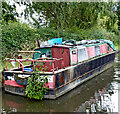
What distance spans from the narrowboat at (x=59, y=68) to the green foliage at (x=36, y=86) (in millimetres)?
128

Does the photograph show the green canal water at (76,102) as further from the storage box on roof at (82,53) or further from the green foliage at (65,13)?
the green foliage at (65,13)

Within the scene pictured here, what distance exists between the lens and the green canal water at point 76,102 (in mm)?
6332

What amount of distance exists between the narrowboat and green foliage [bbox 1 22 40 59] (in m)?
3.12

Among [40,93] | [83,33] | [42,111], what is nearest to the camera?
[42,111]

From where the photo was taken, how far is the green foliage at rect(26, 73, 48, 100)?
22.5 feet

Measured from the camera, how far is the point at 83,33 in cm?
2019

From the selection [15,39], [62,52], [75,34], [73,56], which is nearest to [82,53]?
[73,56]

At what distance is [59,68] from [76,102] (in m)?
1.93

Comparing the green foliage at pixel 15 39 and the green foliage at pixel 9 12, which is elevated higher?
the green foliage at pixel 9 12

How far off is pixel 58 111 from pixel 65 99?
108 centimetres

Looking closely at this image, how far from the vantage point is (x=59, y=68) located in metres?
8.41

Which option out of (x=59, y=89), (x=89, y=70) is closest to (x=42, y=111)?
(x=59, y=89)

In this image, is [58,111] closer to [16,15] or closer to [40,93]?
[40,93]

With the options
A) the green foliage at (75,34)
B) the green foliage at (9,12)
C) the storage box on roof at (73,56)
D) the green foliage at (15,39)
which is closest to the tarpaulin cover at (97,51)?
the storage box on roof at (73,56)
